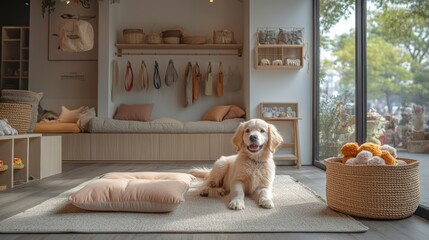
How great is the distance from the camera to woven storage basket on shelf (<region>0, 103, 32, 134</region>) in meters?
3.70

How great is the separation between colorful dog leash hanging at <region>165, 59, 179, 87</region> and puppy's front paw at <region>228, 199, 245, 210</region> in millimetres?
4378

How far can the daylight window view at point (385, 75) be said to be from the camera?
99.9 inches

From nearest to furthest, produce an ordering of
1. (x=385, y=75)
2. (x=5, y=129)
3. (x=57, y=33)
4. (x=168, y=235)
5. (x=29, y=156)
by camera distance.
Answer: (x=168, y=235), (x=385, y=75), (x=5, y=129), (x=29, y=156), (x=57, y=33)

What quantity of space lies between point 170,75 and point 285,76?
2196 mm

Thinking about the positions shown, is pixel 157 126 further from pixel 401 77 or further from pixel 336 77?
pixel 401 77

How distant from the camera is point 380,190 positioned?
2.16 metres

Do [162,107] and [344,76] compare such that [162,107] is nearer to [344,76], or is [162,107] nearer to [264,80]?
[264,80]

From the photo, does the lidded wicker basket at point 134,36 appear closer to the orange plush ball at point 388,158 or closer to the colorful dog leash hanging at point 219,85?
the colorful dog leash hanging at point 219,85

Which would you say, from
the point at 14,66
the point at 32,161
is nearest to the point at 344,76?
the point at 32,161

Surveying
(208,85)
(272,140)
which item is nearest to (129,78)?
(208,85)

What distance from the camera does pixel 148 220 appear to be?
83.1 inches

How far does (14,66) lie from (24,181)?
5.32m

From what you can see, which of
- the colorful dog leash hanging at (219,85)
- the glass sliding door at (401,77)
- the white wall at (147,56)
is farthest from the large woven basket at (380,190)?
the colorful dog leash hanging at (219,85)

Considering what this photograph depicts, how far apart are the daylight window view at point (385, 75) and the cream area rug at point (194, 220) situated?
2.68ft
